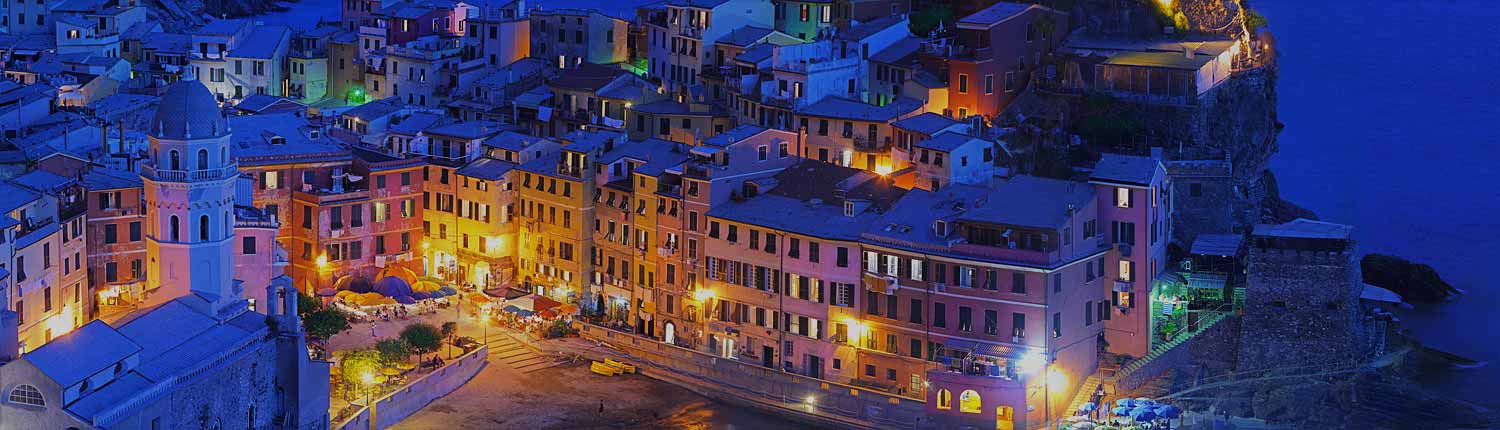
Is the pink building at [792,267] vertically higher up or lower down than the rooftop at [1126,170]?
lower down

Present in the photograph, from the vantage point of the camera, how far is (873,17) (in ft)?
326

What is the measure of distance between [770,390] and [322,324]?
1344cm

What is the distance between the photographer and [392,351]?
7619cm

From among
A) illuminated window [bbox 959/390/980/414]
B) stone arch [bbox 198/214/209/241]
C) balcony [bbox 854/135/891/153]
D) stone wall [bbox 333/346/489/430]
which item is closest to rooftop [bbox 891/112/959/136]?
balcony [bbox 854/135/891/153]

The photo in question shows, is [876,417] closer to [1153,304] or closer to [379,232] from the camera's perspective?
[1153,304]

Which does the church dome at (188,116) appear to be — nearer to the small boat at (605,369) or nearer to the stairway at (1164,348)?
the small boat at (605,369)

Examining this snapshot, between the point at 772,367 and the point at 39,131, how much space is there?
28.6m

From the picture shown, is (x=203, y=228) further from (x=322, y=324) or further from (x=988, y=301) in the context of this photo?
(x=988, y=301)

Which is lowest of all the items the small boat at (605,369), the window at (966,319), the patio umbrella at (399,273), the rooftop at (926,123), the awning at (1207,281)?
the small boat at (605,369)

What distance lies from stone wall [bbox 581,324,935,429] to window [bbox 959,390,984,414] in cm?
113

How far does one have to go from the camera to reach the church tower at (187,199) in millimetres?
70375

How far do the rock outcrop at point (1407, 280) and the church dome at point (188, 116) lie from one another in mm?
44222

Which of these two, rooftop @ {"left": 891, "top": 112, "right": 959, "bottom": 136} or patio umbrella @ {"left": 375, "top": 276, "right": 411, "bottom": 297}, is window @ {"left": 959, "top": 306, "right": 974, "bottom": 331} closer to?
rooftop @ {"left": 891, "top": 112, "right": 959, "bottom": 136}

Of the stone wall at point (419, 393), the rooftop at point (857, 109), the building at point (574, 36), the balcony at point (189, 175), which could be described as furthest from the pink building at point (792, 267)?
the building at point (574, 36)
